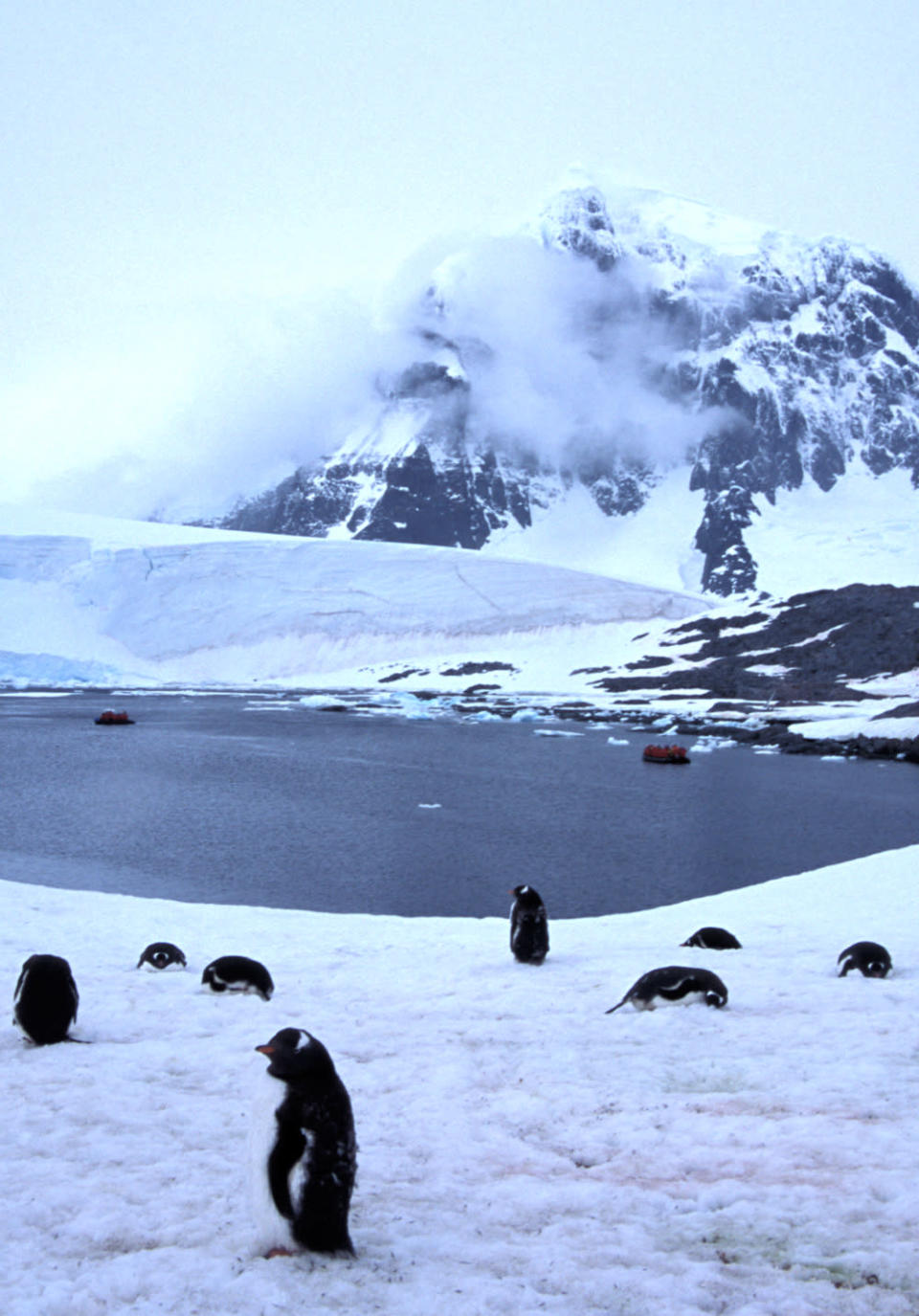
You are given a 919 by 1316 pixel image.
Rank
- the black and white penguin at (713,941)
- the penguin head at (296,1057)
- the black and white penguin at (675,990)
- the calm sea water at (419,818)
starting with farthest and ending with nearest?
the calm sea water at (419,818), the black and white penguin at (713,941), the black and white penguin at (675,990), the penguin head at (296,1057)

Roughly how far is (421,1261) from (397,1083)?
2.27 meters

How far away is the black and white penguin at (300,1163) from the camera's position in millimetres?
3859

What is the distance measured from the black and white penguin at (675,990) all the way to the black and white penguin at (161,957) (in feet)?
13.2

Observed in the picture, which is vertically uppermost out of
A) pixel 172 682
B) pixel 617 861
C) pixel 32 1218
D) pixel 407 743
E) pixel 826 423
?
pixel 826 423

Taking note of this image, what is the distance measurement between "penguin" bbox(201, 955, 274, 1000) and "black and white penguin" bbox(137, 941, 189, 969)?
134 centimetres

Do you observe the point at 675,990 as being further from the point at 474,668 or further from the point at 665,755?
the point at 474,668

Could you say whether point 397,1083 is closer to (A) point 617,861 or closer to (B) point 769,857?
(A) point 617,861

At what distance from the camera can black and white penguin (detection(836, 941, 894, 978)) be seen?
8.93 meters

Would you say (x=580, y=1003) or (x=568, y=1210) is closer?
(x=568, y=1210)

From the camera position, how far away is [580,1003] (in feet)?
26.8

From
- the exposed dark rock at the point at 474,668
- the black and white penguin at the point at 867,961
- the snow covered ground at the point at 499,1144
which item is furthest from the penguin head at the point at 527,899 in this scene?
the exposed dark rock at the point at 474,668

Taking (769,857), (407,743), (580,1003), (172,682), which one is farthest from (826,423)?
(580,1003)

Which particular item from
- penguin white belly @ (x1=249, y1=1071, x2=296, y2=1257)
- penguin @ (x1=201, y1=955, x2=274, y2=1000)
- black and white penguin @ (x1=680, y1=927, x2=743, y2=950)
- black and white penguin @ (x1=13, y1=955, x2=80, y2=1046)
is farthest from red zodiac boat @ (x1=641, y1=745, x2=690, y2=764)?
penguin white belly @ (x1=249, y1=1071, x2=296, y2=1257)

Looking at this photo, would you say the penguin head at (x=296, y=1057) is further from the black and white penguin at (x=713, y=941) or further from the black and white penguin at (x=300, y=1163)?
the black and white penguin at (x=713, y=941)
